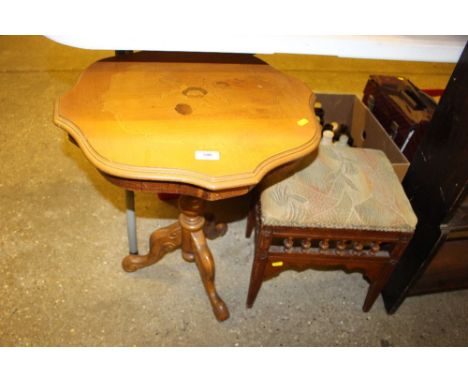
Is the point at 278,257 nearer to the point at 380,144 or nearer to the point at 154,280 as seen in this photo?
the point at 154,280

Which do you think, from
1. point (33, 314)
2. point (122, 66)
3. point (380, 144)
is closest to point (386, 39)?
point (380, 144)

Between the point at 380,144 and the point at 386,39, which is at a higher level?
the point at 386,39

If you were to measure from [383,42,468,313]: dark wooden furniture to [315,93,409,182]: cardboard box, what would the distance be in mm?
362

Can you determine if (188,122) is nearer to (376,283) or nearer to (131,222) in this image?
(131,222)

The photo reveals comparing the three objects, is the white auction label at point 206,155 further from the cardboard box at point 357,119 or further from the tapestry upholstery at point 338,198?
the cardboard box at point 357,119

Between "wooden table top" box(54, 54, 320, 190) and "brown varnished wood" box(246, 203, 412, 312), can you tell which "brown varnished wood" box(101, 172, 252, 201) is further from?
"brown varnished wood" box(246, 203, 412, 312)

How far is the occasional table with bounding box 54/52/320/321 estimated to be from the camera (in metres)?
0.78

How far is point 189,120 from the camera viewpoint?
908mm

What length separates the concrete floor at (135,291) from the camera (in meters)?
1.26

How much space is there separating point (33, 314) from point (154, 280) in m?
0.42

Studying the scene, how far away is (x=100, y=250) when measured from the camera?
149cm

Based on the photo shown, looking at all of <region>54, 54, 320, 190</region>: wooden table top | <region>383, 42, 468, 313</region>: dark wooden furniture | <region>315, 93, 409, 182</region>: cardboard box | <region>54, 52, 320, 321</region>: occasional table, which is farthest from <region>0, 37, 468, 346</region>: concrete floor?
<region>54, 54, 320, 190</region>: wooden table top

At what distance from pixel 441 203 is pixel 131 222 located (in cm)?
103

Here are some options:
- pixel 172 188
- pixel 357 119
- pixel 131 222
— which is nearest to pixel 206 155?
pixel 172 188
